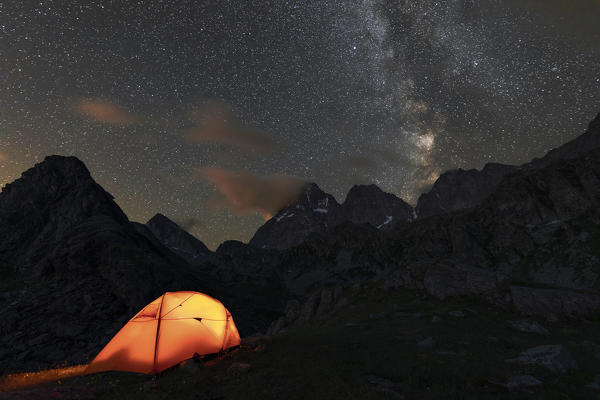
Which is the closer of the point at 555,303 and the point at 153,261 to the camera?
the point at 555,303

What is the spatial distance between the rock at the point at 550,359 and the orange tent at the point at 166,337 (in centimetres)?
1457

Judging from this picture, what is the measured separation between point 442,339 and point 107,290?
10499cm

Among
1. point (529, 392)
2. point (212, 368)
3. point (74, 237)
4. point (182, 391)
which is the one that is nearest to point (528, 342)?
point (529, 392)

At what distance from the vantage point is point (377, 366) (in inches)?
541

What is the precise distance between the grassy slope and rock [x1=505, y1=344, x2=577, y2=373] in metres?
0.38

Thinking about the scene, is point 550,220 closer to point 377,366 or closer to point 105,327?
point 377,366

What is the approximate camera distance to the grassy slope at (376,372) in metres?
10.9

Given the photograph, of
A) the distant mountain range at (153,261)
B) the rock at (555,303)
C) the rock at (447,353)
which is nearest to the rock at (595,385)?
the rock at (447,353)

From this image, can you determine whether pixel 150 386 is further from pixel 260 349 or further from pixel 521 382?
pixel 521 382

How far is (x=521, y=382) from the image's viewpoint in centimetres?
1160

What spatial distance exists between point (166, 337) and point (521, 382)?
49.0ft

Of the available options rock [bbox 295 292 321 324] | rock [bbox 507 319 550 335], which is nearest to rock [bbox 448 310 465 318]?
rock [bbox 507 319 550 335]

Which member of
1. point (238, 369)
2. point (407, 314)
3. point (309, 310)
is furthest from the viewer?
point (309, 310)

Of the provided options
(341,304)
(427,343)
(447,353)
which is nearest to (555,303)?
(427,343)
